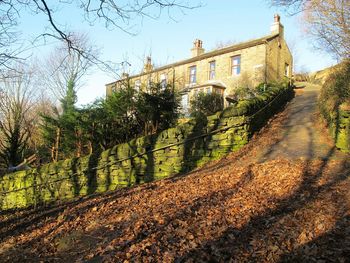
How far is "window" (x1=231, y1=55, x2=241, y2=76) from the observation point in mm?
24719

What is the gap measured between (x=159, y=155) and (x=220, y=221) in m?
4.72

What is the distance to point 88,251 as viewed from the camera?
426 centimetres

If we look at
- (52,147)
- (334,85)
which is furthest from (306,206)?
(52,147)

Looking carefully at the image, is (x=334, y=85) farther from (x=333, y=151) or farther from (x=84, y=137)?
(x=84, y=137)

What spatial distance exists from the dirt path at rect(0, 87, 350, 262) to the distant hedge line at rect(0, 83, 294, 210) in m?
0.99

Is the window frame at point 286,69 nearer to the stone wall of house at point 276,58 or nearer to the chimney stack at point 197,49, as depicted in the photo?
the stone wall of house at point 276,58

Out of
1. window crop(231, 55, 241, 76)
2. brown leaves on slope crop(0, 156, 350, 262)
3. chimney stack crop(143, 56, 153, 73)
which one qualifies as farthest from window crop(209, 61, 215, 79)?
brown leaves on slope crop(0, 156, 350, 262)

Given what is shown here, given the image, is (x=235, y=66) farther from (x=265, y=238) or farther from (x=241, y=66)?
(x=265, y=238)

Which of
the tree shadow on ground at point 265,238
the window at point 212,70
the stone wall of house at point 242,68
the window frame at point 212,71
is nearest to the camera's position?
the tree shadow on ground at point 265,238

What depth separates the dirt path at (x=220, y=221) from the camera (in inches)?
144

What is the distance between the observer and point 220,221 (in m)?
4.52

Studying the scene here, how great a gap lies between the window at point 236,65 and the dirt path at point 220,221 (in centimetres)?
1730

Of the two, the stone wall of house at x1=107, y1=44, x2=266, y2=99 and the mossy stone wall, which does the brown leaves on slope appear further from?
the stone wall of house at x1=107, y1=44, x2=266, y2=99

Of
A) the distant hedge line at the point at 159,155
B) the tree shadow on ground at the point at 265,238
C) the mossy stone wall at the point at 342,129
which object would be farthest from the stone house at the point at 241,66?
the tree shadow on ground at the point at 265,238
